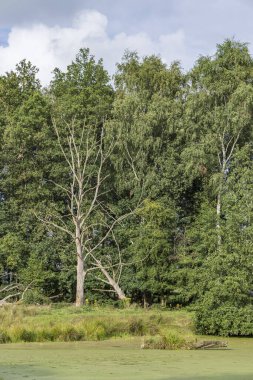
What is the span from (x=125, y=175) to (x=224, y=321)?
18323mm

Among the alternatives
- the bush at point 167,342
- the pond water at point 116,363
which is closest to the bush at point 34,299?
the pond water at point 116,363

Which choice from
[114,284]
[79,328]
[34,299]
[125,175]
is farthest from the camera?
[125,175]

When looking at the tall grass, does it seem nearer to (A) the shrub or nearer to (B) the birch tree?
(A) the shrub

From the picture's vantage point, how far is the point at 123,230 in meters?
40.8

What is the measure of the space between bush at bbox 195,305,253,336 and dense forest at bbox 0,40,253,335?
8.29m

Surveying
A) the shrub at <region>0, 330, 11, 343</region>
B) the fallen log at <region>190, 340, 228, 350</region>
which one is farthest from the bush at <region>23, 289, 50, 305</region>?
the fallen log at <region>190, 340, 228, 350</region>

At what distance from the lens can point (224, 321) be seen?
83.4 ft

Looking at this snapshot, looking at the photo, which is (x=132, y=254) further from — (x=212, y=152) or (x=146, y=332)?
(x=146, y=332)

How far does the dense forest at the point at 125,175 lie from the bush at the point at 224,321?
8287mm

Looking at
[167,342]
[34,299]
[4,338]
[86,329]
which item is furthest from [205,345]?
[34,299]

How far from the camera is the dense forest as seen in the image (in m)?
38.2

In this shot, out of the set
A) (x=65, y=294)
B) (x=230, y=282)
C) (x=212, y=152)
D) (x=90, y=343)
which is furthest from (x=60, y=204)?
(x=90, y=343)

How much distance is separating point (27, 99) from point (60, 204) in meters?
8.58

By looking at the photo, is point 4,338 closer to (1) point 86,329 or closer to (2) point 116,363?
(1) point 86,329
